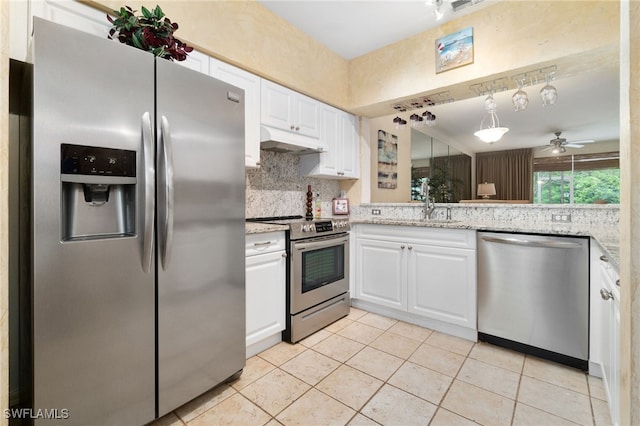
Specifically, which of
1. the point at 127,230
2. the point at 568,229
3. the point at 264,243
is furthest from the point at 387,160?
the point at 127,230

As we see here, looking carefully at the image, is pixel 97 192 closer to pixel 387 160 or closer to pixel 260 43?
pixel 260 43

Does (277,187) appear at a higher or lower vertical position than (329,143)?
lower

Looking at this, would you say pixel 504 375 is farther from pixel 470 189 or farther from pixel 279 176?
pixel 470 189

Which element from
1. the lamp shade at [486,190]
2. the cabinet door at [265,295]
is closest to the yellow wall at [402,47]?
the cabinet door at [265,295]

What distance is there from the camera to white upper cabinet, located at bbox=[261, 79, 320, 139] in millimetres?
2422

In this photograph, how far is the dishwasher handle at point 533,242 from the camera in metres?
1.90

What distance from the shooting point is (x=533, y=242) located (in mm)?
2025

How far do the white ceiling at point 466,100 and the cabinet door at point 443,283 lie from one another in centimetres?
181

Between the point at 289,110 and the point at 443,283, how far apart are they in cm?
204

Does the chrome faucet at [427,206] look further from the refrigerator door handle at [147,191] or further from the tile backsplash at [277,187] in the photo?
the refrigerator door handle at [147,191]

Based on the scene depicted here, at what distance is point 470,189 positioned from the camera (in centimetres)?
743

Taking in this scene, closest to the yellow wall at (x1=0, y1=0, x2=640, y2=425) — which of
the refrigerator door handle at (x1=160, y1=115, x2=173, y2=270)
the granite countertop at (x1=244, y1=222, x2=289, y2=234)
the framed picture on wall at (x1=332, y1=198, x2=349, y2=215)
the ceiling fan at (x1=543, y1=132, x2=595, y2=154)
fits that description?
the refrigerator door handle at (x1=160, y1=115, x2=173, y2=270)

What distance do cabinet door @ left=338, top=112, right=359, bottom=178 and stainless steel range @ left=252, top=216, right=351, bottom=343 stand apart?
0.78 m

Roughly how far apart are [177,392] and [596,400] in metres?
2.28
